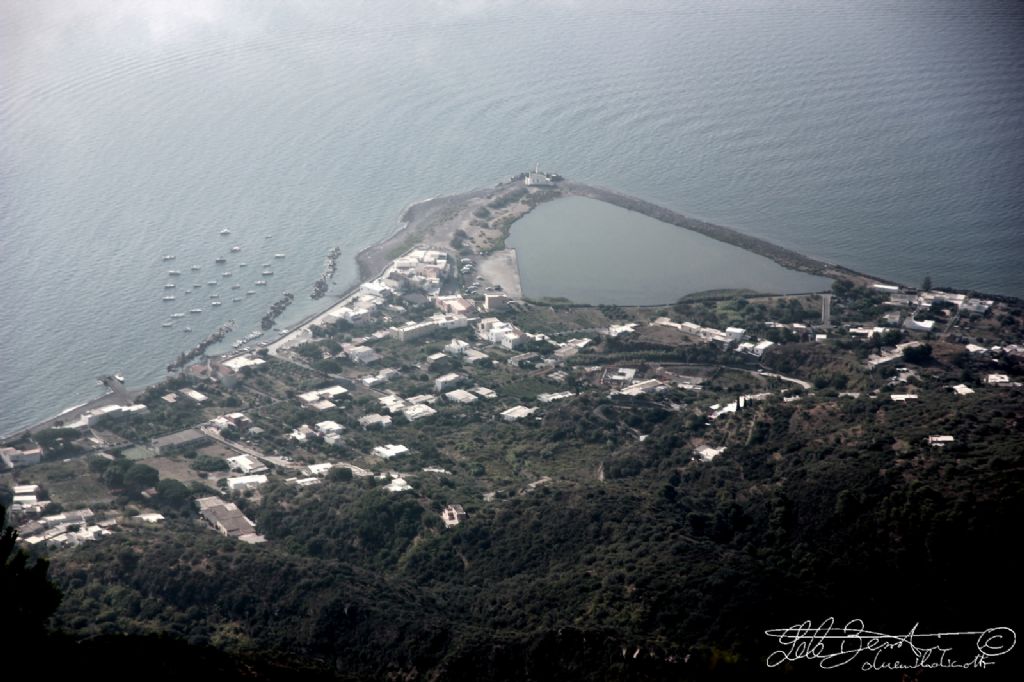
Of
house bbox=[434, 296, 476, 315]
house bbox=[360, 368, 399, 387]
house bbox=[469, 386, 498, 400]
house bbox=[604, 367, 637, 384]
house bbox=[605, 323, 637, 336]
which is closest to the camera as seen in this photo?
house bbox=[469, 386, 498, 400]

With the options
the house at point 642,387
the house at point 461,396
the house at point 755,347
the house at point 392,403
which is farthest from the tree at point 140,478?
the house at point 755,347

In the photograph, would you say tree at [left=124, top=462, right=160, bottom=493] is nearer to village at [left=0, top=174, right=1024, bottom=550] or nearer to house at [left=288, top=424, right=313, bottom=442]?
village at [left=0, top=174, right=1024, bottom=550]

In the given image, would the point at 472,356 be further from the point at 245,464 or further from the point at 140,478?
the point at 140,478

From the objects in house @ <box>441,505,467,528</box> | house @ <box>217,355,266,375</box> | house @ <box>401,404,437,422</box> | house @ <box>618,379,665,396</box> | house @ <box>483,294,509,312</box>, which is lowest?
house @ <box>441,505,467,528</box>

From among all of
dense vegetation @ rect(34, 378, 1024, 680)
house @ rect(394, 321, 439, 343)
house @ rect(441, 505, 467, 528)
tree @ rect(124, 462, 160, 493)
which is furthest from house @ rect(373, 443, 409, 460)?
house @ rect(394, 321, 439, 343)

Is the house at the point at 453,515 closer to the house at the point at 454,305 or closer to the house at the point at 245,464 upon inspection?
the house at the point at 245,464

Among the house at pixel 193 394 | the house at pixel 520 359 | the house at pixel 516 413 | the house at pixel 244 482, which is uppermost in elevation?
the house at pixel 193 394

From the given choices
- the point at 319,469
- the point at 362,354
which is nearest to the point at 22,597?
the point at 319,469
